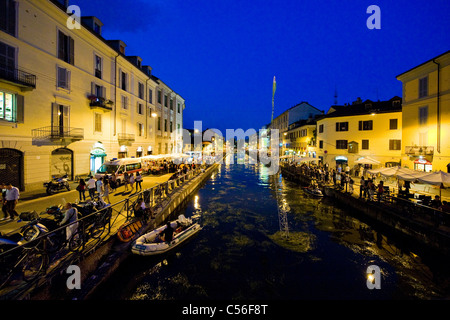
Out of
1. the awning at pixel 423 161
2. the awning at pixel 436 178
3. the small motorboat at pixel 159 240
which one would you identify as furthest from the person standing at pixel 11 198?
the awning at pixel 423 161

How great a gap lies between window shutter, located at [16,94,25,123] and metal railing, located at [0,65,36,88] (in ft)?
3.62

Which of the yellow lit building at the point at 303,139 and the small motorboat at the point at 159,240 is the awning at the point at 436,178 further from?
the yellow lit building at the point at 303,139

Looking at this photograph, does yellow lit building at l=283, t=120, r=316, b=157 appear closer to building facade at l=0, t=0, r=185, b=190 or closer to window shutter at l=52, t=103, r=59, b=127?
building facade at l=0, t=0, r=185, b=190

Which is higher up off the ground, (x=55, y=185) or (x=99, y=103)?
(x=99, y=103)

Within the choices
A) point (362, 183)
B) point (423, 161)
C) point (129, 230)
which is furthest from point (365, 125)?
point (129, 230)

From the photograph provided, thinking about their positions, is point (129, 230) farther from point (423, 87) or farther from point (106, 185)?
point (423, 87)

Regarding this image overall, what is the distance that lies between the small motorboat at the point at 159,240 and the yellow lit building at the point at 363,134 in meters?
27.7

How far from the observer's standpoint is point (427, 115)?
844 inches

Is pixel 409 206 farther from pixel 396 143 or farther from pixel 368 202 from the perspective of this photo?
pixel 396 143

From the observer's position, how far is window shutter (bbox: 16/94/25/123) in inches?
565

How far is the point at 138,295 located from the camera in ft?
26.0

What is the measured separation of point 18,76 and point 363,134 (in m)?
39.3

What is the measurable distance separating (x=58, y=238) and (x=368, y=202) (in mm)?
19550

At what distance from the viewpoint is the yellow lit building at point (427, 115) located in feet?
64.1
